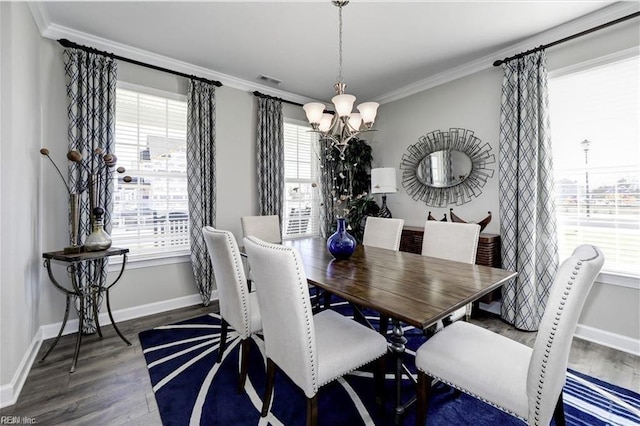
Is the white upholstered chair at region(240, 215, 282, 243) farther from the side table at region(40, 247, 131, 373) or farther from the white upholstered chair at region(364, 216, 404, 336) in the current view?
the side table at region(40, 247, 131, 373)

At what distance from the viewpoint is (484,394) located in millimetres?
1222

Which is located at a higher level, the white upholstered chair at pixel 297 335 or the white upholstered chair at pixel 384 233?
the white upholstered chair at pixel 384 233

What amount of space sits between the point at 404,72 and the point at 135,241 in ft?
12.0

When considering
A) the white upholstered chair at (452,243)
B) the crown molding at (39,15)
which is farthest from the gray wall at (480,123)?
the crown molding at (39,15)

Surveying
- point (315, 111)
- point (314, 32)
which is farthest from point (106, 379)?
point (314, 32)

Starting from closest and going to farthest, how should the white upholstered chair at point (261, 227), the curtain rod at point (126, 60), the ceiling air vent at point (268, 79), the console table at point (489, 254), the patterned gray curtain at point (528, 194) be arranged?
1. the curtain rod at point (126, 60)
2. the patterned gray curtain at point (528, 194)
3. the console table at point (489, 254)
4. the white upholstered chair at point (261, 227)
5. the ceiling air vent at point (268, 79)

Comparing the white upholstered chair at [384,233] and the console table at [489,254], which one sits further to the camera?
the console table at [489,254]

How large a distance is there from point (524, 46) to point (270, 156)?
9.87ft

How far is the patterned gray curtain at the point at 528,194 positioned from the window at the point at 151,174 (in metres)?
3.51

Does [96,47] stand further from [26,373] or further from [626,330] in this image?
[626,330]

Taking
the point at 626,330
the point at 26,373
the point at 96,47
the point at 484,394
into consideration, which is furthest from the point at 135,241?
the point at 626,330

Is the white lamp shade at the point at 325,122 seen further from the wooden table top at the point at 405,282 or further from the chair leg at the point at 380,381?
the chair leg at the point at 380,381

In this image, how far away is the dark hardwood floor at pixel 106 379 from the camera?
5.44 feet

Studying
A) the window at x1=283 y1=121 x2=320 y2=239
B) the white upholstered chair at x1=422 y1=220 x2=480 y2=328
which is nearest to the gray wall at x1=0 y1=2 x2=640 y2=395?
the window at x1=283 y1=121 x2=320 y2=239
